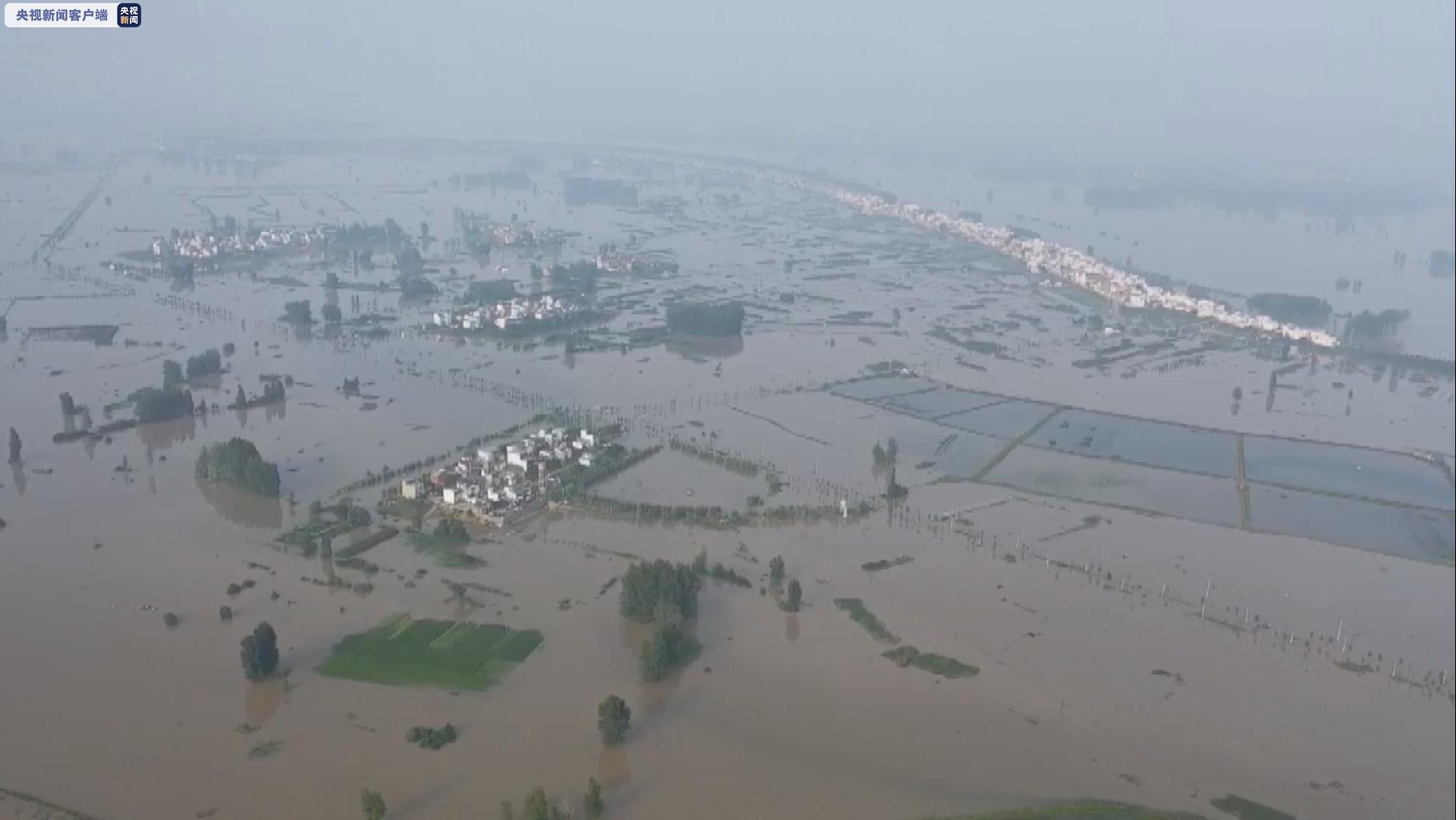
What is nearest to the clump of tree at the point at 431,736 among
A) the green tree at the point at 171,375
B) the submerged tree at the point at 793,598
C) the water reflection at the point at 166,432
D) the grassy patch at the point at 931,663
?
the submerged tree at the point at 793,598

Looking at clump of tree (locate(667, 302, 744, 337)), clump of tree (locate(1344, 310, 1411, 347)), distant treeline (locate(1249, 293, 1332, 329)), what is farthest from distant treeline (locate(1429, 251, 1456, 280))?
clump of tree (locate(667, 302, 744, 337))

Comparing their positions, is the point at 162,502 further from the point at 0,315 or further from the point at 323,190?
the point at 323,190

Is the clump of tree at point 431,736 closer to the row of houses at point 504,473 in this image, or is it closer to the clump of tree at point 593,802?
the clump of tree at point 593,802

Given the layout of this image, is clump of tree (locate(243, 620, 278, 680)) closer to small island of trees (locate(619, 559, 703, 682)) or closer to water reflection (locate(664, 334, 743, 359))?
small island of trees (locate(619, 559, 703, 682))

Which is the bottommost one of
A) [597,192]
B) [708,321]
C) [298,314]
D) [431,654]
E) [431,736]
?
[431,736]

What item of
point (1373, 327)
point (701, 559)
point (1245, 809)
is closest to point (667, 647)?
point (701, 559)

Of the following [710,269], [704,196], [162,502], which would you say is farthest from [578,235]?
[162,502]

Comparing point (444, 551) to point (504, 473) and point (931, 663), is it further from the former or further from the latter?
point (931, 663)
